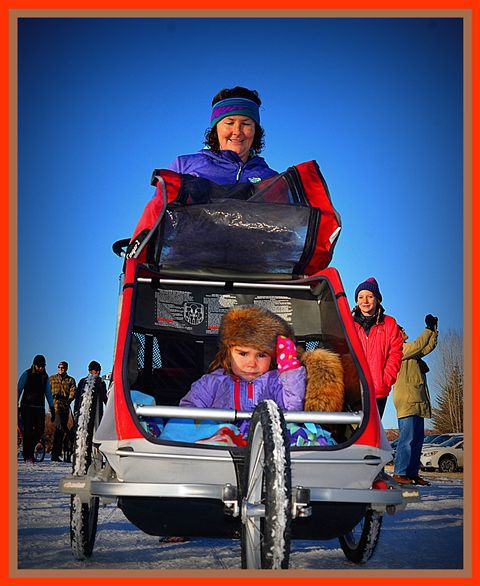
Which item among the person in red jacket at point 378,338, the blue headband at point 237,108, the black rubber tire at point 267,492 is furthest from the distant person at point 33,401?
the black rubber tire at point 267,492

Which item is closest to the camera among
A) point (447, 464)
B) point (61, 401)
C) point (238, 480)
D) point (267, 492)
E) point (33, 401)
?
point (267, 492)

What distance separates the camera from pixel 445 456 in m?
11.0

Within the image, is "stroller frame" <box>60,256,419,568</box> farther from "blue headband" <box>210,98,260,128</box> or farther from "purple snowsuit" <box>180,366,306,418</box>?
"blue headband" <box>210,98,260,128</box>

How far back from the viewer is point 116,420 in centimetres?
287

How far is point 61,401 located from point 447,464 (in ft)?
19.7

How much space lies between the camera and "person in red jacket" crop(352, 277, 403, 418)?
5.15 meters

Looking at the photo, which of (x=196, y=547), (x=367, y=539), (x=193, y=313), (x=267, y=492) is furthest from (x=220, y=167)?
(x=267, y=492)

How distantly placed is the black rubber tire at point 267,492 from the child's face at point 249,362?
3.90 feet

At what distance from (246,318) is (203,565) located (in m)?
1.27

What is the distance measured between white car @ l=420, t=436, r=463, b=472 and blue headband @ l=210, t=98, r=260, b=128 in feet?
25.5

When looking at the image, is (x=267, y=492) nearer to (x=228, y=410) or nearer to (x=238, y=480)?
(x=238, y=480)

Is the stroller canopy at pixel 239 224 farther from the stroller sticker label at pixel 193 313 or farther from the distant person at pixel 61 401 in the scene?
the distant person at pixel 61 401

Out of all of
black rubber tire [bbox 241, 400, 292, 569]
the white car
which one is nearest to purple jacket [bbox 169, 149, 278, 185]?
black rubber tire [bbox 241, 400, 292, 569]

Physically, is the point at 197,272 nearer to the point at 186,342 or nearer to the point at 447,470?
the point at 186,342
